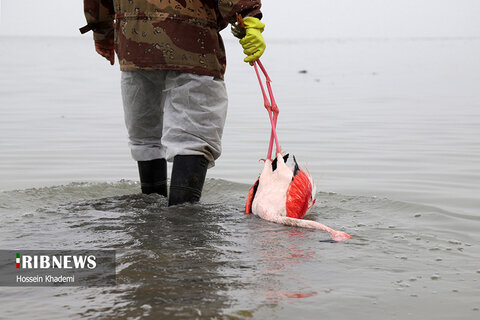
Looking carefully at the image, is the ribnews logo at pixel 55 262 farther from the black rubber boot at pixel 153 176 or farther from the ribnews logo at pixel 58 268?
the black rubber boot at pixel 153 176

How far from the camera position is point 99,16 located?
4.50 m

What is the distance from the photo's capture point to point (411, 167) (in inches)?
243

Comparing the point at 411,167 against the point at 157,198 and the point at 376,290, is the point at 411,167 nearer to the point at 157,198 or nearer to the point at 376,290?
the point at 157,198

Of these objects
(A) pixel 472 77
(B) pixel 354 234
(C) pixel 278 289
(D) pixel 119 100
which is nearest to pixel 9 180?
(B) pixel 354 234

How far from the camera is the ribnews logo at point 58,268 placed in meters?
2.82

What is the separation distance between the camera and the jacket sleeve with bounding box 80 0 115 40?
4.46m

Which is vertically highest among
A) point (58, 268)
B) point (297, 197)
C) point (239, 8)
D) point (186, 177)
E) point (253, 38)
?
point (239, 8)

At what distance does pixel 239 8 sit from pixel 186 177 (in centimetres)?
102

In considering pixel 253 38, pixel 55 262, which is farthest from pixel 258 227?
pixel 55 262

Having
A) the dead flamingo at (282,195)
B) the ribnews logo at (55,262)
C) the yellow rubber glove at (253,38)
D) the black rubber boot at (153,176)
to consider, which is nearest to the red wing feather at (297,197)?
the dead flamingo at (282,195)

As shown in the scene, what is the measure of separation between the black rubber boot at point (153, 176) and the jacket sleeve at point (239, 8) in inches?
47.0

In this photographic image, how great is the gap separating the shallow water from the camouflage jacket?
86 centimetres

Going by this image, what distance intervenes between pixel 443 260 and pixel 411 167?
312 centimetres

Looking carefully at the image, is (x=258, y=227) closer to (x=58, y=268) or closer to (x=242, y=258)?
(x=242, y=258)
